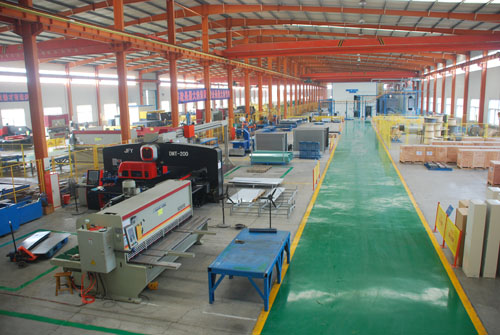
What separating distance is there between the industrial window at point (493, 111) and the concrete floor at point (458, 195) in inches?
627

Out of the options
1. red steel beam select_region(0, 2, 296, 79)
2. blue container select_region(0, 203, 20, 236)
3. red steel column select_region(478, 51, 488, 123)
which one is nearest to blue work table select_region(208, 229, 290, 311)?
blue container select_region(0, 203, 20, 236)

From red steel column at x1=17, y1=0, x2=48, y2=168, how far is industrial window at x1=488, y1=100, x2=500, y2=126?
33986 mm

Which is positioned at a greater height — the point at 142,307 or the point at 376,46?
the point at 376,46

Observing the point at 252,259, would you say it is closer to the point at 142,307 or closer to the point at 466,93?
the point at 142,307

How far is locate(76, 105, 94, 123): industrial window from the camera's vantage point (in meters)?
41.5

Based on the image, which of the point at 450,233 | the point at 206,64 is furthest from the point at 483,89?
the point at 450,233

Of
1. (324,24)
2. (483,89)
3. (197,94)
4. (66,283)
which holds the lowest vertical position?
(66,283)

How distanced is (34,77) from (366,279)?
37.4ft

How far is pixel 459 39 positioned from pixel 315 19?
8.94m

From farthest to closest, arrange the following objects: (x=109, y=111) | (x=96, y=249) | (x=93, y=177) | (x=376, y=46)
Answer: (x=109, y=111) < (x=376, y=46) < (x=93, y=177) < (x=96, y=249)

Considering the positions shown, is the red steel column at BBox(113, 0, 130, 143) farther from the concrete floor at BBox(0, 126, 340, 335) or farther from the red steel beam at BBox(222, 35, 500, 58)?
the red steel beam at BBox(222, 35, 500, 58)

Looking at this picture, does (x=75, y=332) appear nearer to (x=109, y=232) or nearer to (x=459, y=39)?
(x=109, y=232)

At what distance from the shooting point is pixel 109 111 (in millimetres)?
46688

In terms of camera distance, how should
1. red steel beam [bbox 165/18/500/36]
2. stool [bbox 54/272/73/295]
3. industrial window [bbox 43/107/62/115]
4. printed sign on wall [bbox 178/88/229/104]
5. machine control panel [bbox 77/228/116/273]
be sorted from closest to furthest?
1. machine control panel [bbox 77/228/116/273]
2. stool [bbox 54/272/73/295]
3. printed sign on wall [bbox 178/88/229/104]
4. red steel beam [bbox 165/18/500/36]
5. industrial window [bbox 43/107/62/115]
